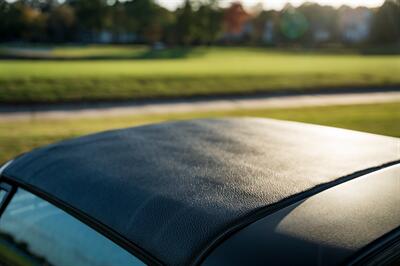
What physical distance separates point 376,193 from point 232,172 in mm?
530

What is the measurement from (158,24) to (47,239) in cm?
8557

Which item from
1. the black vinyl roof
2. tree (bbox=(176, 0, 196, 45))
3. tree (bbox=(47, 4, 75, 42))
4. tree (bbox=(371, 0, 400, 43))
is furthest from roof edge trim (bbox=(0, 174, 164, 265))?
tree (bbox=(371, 0, 400, 43))

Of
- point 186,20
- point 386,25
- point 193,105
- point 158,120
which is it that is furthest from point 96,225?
point 386,25

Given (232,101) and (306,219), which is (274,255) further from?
(232,101)

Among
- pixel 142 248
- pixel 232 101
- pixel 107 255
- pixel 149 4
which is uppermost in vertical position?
pixel 149 4

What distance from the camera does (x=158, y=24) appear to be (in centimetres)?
8506

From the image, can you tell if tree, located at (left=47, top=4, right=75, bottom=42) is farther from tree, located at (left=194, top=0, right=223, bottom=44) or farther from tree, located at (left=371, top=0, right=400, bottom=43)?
tree, located at (left=371, top=0, right=400, bottom=43)

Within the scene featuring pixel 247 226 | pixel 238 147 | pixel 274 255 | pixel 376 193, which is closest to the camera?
pixel 274 255

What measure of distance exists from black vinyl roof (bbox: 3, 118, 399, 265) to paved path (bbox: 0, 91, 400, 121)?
41.3 ft

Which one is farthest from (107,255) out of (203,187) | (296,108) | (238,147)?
(296,108)

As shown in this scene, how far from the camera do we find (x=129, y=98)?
18.3 m

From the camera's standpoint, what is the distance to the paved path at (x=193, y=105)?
1518 centimetres

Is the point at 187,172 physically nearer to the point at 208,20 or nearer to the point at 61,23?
the point at 208,20

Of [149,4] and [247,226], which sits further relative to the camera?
[149,4]
